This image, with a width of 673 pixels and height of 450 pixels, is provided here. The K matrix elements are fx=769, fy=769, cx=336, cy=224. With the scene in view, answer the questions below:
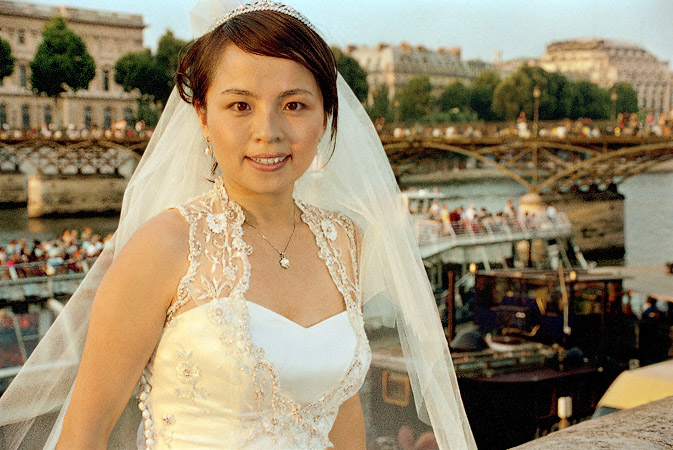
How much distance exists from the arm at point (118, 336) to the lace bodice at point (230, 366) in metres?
0.04

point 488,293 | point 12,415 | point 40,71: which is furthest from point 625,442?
point 40,71

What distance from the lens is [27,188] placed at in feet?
102

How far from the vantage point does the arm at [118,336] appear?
0.91 m

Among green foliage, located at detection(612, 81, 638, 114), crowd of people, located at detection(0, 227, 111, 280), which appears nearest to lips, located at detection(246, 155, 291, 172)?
crowd of people, located at detection(0, 227, 111, 280)

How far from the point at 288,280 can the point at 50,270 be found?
11.4m

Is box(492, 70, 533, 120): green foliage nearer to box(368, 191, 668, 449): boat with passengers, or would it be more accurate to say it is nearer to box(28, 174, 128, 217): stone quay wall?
box(28, 174, 128, 217): stone quay wall

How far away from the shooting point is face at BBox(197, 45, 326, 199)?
103cm

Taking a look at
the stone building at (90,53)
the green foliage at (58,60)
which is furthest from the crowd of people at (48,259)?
the stone building at (90,53)

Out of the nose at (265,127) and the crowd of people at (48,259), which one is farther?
the crowd of people at (48,259)

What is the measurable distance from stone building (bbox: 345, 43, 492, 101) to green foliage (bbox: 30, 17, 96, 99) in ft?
93.5

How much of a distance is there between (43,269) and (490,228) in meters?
11.3

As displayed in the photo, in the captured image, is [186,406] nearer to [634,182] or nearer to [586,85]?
[634,182]

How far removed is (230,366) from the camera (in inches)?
39.0

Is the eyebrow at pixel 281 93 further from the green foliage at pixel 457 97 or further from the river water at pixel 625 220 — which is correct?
the green foliage at pixel 457 97
